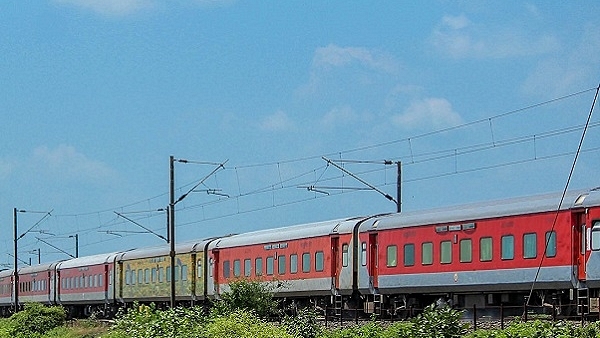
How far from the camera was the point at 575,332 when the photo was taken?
23.6 metres

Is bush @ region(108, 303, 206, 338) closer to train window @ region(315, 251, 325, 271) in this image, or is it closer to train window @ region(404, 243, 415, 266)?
train window @ region(404, 243, 415, 266)

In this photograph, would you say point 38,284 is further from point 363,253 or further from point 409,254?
point 409,254

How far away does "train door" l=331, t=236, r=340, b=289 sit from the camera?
41.7m

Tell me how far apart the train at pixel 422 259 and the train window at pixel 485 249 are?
0.03 meters

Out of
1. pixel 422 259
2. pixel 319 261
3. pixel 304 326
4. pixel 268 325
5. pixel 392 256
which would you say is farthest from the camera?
pixel 319 261

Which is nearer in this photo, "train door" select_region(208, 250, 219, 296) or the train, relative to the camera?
the train

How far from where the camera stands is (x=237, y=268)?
49469 mm

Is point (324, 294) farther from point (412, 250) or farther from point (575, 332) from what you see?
point (575, 332)

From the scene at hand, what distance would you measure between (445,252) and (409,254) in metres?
2.11

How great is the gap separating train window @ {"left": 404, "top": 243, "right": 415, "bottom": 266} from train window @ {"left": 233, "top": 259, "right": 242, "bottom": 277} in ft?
42.0

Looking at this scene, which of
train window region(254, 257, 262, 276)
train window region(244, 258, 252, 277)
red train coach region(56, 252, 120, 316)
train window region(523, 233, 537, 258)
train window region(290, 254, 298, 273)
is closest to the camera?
train window region(523, 233, 537, 258)

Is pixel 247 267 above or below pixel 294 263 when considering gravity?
below

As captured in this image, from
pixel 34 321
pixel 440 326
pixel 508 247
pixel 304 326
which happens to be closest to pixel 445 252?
pixel 508 247

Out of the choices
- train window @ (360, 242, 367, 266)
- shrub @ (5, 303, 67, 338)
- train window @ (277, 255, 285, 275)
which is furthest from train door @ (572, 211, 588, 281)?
shrub @ (5, 303, 67, 338)
